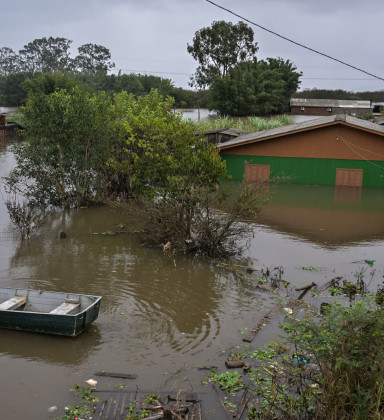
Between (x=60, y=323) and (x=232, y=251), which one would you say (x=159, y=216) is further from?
(x=60, y=323)

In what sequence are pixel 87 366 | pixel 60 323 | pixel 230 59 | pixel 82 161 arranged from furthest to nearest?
pixel 230 59 < pixel 82 161 < pixel 60 323 < pixel 87 366

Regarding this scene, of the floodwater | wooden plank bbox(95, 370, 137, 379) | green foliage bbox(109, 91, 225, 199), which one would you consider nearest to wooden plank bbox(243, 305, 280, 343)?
the floodwater

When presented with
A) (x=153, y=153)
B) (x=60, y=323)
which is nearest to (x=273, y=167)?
(x=153, y=153)

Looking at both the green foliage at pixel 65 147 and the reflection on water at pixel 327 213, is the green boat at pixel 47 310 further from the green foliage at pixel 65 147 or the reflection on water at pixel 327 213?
the green foliage at pixel 65 147

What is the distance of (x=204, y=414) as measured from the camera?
7.78m

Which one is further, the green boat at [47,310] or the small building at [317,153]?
the small building at [317,153]

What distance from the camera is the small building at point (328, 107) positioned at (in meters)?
79.5

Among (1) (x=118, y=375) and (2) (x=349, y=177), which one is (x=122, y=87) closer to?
(2) (x=349, y=177)

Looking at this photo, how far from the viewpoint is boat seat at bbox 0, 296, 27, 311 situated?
11180 millimetres

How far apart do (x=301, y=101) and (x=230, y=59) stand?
13809mm

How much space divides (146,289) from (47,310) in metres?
3.12

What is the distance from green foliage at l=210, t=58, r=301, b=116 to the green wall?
3540cm

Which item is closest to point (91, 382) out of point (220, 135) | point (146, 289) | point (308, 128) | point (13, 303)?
point (13, 303)

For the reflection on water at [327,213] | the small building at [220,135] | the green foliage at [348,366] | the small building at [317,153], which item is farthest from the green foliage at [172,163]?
the small building at [220,135]
